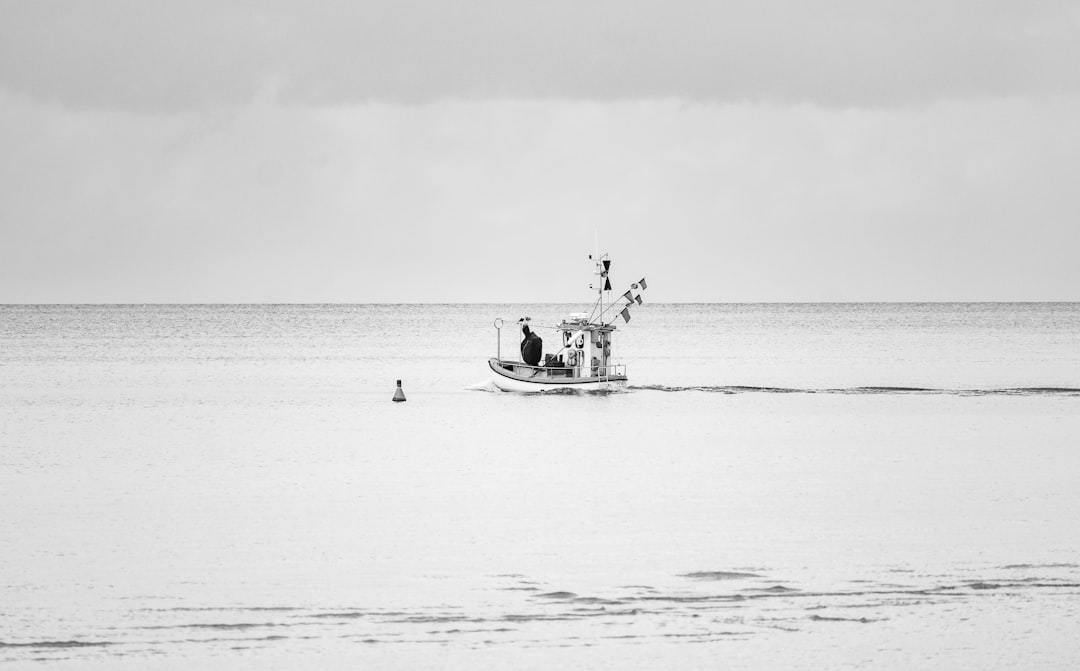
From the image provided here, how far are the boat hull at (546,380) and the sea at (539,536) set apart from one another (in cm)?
391

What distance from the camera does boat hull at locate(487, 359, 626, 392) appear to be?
163 ft

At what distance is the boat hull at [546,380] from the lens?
4966 centimetres

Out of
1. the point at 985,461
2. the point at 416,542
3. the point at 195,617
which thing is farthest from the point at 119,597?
the point at 985,461

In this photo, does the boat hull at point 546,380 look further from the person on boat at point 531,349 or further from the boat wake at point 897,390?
the boat wake at point 897,390

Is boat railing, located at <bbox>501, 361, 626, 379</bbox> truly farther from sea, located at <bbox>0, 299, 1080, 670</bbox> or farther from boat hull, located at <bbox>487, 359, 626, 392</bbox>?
sea, located at <bbox>0, 299, 1080, 670</bbox>

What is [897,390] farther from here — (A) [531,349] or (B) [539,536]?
(B) [539,536]

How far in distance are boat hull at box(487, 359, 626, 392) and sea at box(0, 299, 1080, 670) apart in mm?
3909

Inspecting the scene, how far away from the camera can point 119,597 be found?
15.0 meters

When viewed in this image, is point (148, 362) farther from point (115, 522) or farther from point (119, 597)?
point (119, 597)

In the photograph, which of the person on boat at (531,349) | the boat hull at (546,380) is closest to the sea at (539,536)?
the boat hull at (546,380)

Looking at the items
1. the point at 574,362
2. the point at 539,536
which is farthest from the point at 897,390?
the point at 539,536

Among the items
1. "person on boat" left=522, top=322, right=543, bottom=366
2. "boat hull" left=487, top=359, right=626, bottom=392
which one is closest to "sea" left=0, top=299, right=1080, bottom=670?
"boat hull" left=487, top=359, right=626, bottom=392

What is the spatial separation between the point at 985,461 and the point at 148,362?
195ft

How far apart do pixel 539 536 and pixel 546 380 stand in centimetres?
3062
